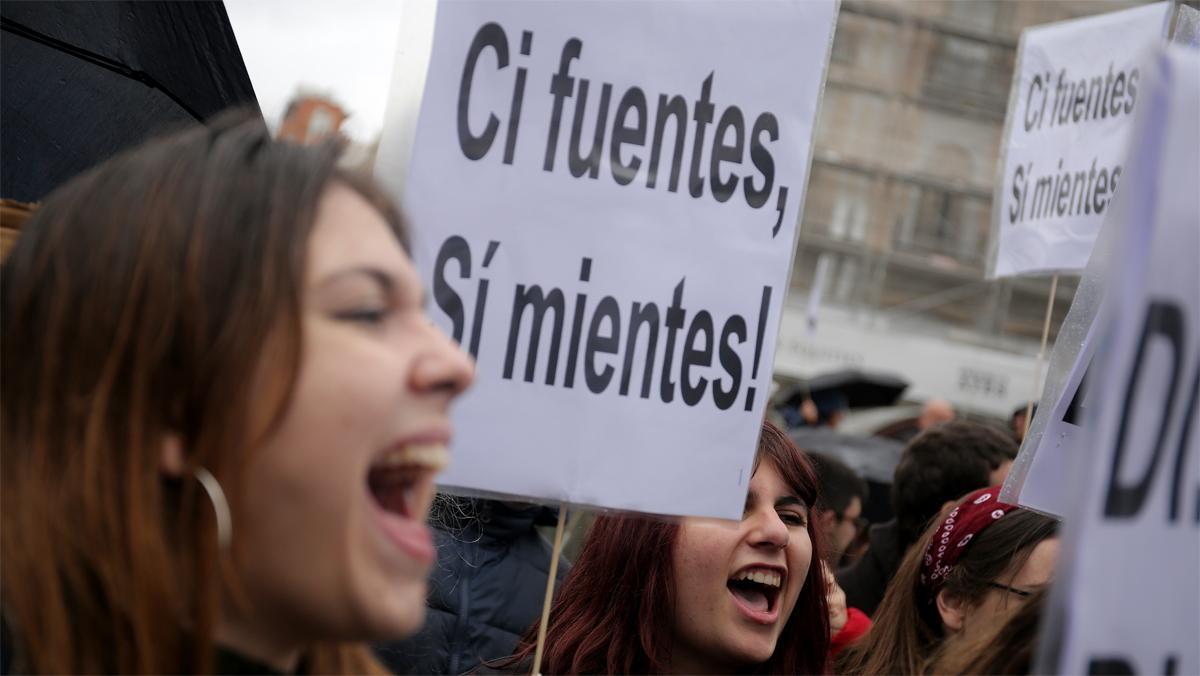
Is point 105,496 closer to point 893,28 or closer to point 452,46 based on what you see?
point 452,46

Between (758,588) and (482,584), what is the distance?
98 centimetres

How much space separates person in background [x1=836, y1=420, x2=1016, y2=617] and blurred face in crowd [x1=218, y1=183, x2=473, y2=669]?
276 cm

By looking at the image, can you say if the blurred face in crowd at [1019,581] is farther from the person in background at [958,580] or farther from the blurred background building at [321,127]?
the blurred background building at [321,127]

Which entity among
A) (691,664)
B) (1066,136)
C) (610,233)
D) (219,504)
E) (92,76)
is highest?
(1066,136)

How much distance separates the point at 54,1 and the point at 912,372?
19430 mm

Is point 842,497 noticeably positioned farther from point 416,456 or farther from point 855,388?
point 855,388

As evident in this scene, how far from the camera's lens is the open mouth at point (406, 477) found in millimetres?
1244

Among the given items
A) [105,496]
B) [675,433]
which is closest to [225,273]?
[105,496]

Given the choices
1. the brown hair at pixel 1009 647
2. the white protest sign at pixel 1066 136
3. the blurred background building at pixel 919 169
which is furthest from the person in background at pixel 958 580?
the blurred background building at pixel 919 169

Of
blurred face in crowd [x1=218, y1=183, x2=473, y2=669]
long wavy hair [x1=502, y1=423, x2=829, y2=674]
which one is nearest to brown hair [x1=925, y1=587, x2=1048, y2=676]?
long wavy hair [x1=502, y1=423, x2=829, y2=674]

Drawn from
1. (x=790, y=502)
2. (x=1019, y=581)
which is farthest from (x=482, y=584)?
(x=1019, y=581)

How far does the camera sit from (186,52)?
91.8 inches

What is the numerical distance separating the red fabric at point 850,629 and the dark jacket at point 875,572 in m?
0.44

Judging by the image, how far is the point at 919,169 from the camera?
23.3 meters
